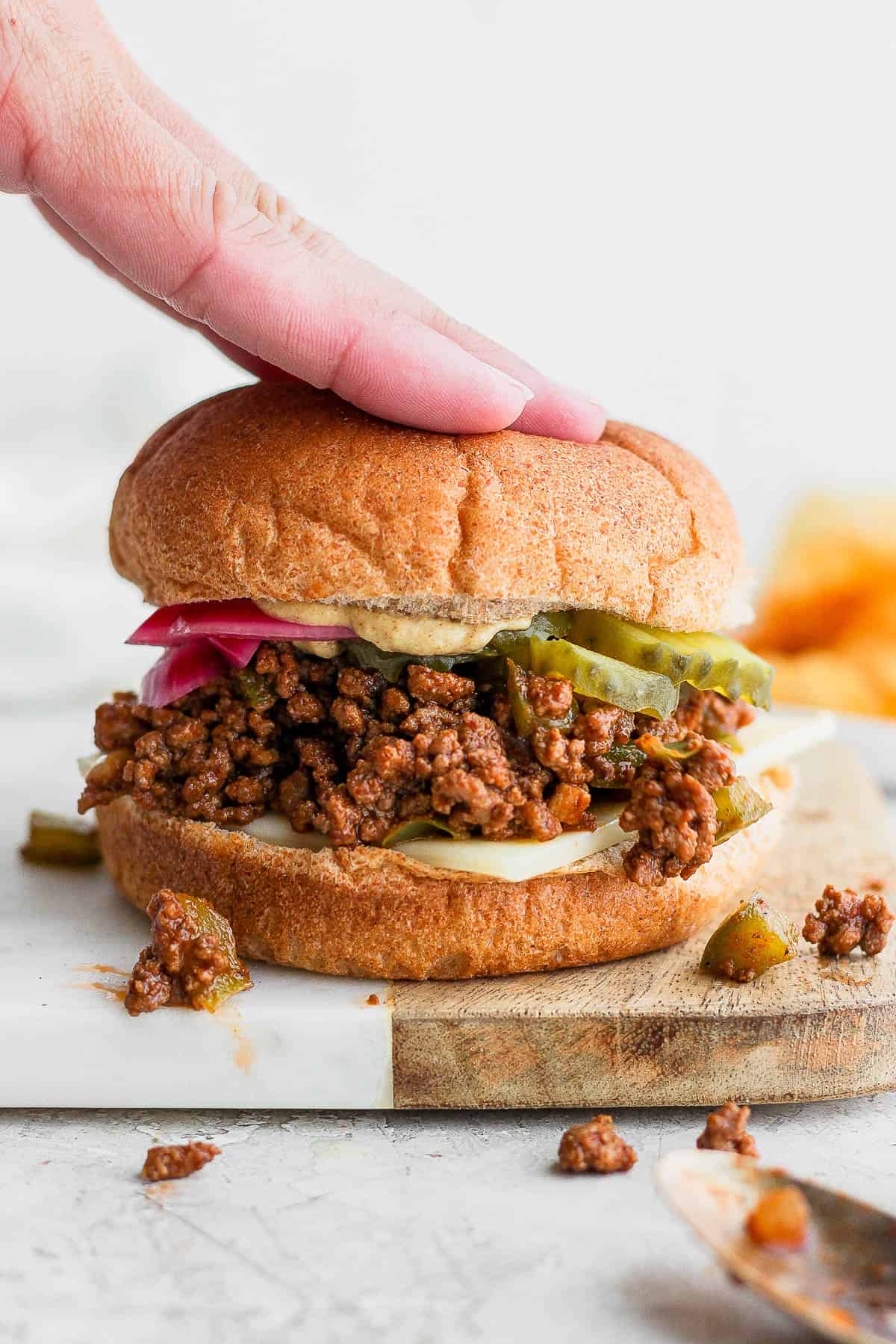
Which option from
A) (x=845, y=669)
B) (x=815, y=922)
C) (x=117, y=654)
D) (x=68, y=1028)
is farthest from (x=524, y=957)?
(x=117, y=654)

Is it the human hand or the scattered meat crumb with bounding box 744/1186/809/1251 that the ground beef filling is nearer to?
the human hand

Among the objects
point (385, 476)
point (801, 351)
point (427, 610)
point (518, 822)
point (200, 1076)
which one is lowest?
point (200, 1076)

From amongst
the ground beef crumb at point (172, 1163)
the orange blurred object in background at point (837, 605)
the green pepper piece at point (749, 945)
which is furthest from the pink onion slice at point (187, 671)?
the orange blurred object in background at point (837, 605)

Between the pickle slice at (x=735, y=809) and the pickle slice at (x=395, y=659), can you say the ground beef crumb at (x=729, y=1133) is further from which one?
the pickle slice at (x=395, y=659)

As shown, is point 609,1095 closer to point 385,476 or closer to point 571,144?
point 385,476

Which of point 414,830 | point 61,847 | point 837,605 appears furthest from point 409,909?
point 837,605

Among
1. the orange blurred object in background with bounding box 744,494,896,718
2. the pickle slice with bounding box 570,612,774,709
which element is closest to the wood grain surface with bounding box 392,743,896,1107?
the pickle slice with bounding box 570,612,774,709

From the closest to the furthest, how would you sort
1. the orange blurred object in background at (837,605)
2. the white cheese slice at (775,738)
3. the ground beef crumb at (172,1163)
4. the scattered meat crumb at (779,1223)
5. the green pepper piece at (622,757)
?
the scattered meat crumb at (779,1223) < the ground beef crumb at (172,1163) < the green pepper piece at (622,757) < the white cheese slice at (775,738) < the orange blurred object in background at (837,605)
